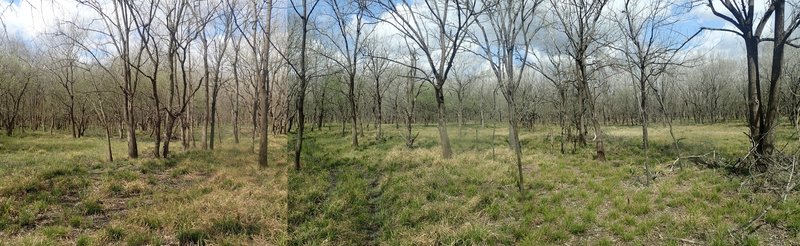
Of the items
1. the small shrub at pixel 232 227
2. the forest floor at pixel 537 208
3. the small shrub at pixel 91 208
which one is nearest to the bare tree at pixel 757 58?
the forest floor at pixel 537 208

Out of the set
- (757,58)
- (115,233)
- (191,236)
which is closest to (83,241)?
(115,233)

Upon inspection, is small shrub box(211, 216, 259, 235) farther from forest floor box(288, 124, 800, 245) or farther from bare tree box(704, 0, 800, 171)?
bare tree box(704, 0, 800, 171)

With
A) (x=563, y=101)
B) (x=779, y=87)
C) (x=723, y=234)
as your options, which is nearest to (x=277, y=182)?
(x=723, y=234)

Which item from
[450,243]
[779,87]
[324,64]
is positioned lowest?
[450,243]

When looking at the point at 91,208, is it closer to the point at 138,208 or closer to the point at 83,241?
the point at 138,208

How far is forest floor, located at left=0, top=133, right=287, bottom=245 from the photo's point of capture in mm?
5273

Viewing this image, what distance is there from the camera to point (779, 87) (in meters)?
7.55

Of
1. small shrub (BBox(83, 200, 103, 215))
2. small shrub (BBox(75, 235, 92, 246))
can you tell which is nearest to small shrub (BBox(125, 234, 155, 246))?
small shrub (BBox(75, 235, 92, 246))

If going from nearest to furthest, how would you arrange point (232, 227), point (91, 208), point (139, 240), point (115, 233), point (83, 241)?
1. point (83, 241)
2. point (139, 240)
3. point (115, 233)
4. point (232, 227)
5. point (91, 208)

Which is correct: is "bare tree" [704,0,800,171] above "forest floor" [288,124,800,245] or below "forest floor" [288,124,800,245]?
above

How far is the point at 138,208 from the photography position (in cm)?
649

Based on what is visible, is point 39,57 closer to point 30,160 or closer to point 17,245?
point 30,160

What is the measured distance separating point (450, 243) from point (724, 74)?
189 feet

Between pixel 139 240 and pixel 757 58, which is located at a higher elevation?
pixel 757 58
